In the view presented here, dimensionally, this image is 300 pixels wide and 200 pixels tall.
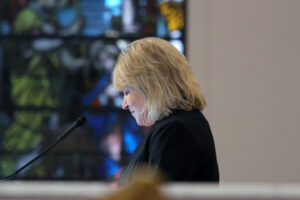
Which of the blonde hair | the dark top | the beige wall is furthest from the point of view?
the beige wall

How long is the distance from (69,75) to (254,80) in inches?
56.3

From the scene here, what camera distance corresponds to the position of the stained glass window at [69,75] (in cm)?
531

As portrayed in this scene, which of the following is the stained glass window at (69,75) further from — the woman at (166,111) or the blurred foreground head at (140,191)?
the blurred foreground head at (140,191)

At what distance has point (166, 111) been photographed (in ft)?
8.09

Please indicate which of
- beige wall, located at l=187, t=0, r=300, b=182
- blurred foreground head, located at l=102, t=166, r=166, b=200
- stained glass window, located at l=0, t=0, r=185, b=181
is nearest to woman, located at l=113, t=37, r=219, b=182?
blurred foreground head, located at l=102, t=166, r=166, b=200

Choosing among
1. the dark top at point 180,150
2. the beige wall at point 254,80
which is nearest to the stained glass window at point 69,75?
the beige wall at point 254,80

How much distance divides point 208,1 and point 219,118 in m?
0.87

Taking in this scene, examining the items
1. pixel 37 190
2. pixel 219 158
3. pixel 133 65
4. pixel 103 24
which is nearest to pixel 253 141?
pixel 219 158

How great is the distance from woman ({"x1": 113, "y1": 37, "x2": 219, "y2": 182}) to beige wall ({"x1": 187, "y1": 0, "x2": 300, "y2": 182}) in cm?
256

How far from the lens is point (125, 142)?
5.34m

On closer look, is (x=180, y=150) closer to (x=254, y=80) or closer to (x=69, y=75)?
(x=254, y=80)

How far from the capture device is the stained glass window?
531cm

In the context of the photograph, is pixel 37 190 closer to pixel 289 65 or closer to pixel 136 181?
pixel 136 181

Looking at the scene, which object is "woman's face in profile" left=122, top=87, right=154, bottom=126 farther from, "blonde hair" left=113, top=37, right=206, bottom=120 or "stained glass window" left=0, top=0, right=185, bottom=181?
"stained glass window" left=0, top=0, right=185, bottom=181
